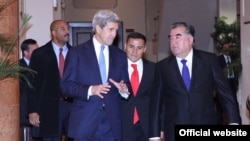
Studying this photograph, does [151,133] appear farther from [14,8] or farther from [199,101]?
[14,8]

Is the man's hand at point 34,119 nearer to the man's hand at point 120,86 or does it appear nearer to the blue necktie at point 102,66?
the blue necktie at point 102,66

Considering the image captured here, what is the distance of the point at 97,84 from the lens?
3703 millimetres

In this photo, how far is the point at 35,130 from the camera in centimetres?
536

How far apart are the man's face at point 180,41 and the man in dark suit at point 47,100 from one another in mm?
1674

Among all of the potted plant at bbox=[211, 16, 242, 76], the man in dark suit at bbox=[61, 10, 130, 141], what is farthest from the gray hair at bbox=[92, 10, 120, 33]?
the potted plant at bbox=[211, 16, 242, 76]

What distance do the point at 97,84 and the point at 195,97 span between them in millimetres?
752

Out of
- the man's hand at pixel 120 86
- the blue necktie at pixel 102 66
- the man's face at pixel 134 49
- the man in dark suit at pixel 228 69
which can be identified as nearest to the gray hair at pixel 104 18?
the blue necktie at pixel 102 66

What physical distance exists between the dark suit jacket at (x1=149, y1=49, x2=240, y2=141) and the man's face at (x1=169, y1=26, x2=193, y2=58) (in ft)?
0.31

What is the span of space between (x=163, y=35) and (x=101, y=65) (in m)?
9.85

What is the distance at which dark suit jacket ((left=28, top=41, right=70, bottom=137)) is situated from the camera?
5227mm

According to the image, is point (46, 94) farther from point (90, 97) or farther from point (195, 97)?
point (195, 97)

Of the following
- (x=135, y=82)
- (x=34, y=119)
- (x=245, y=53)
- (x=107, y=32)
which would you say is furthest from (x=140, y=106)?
(x=245, y=53)

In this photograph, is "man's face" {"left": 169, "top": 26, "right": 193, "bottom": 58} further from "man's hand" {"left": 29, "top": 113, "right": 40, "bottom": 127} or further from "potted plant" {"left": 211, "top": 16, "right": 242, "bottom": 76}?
"potted plant" {"left": 211, "top": 16, "right": 242, "bottom": 76}

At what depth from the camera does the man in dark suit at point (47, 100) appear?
523 cm
